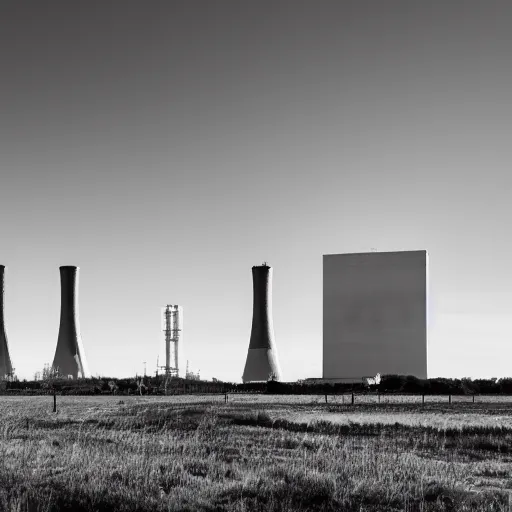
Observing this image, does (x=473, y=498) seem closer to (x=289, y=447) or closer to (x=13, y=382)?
(x=289, y=447)

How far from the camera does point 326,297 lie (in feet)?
170

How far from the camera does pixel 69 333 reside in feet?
168

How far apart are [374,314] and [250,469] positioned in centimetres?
4257

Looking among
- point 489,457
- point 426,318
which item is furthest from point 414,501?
point 426,318

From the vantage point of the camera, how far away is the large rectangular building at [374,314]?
50.5 metres

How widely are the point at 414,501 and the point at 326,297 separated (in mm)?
44029

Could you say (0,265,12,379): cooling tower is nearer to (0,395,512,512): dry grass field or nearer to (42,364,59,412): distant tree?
(42,364,59,412): distant tree

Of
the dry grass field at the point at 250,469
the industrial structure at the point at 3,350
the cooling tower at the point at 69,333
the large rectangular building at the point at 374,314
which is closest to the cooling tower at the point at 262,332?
the large rectangular building at the point at 374,314

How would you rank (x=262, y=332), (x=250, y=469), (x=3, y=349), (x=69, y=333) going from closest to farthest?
(x=250, y=469) → (x=262, y=332) → (x=69, y=333) → (x=3, y=349)

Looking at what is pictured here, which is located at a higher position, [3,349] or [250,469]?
[250,469]

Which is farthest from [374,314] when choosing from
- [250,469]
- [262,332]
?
[250,469]

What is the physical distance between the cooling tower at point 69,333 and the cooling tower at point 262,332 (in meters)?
11.4

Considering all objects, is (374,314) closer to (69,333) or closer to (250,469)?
(69,333)

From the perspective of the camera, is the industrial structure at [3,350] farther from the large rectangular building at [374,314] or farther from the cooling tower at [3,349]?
the large rectangular building at [374,314]
